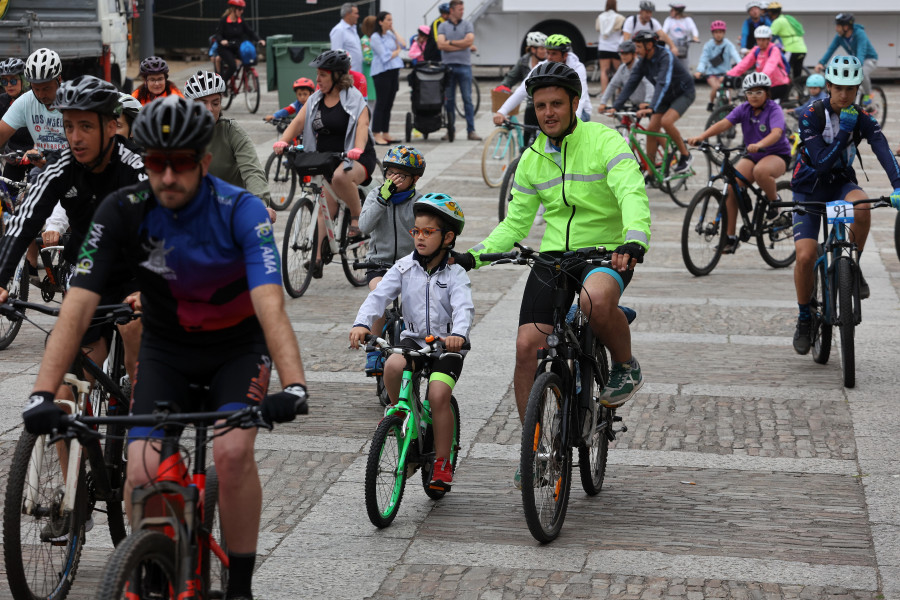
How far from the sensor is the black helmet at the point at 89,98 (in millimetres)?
4852

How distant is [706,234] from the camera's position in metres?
12.2

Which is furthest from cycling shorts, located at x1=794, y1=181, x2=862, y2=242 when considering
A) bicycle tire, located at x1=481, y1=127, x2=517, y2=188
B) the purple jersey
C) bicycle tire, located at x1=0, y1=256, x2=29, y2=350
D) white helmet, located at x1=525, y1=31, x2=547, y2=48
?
bicycle tire, located at x1=481, y1=127, x2=517, y2=188

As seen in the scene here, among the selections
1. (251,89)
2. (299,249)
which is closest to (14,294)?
(299,249)

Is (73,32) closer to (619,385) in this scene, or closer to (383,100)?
(383,100)

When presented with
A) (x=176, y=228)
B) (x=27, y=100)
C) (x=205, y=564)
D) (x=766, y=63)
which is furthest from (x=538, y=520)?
(x=766, y=63)

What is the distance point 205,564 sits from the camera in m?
3.85

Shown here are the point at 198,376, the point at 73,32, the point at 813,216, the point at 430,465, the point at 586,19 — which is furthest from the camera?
the point at 586,19

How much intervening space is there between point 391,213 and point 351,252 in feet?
13.3

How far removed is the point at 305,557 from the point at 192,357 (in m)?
1.60

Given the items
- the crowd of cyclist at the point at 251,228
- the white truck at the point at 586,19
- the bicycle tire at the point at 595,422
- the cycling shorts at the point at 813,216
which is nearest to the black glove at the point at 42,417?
the crowd of cyclist at the point at 251,228

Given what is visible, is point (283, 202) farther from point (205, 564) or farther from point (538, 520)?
point (205, 564)

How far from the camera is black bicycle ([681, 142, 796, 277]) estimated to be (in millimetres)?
12000

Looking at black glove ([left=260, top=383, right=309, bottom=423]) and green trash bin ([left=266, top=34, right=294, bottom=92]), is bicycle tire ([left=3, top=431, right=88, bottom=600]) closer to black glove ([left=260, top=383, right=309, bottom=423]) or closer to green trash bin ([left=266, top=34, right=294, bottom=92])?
black glove ([left=260, top=383, right=309, bottom=423])

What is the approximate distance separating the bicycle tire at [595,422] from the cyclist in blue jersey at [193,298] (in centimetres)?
204
